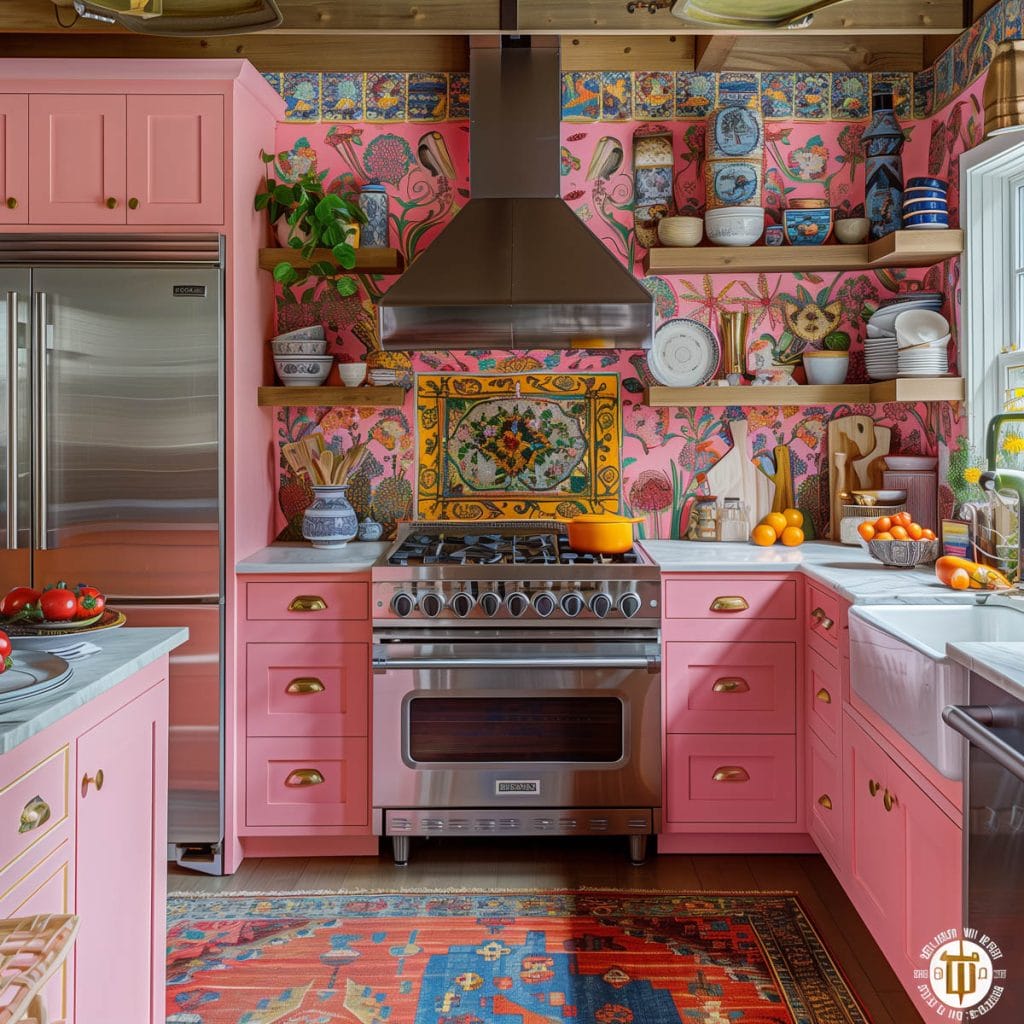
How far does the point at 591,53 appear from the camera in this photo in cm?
377

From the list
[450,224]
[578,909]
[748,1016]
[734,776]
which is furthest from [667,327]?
[748,1016]

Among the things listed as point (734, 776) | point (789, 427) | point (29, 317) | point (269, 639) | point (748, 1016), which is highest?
point (29, 317)

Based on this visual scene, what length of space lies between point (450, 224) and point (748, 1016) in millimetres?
2535

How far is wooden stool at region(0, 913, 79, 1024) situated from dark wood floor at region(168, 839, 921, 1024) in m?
1.92

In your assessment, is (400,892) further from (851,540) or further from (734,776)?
(851,540)

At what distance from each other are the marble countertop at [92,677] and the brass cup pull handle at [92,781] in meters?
0.14

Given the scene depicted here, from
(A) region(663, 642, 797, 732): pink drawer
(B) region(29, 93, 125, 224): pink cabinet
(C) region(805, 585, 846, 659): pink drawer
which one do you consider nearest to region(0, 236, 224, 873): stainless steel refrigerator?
(B) region(29, 93, 125, 224): pink cabinet

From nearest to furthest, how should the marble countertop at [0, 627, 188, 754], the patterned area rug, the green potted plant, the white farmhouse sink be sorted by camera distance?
the marble countertop at [0, 627, 188, 754] → the white farmhouse sink → the patterned area rug → the green potted plant

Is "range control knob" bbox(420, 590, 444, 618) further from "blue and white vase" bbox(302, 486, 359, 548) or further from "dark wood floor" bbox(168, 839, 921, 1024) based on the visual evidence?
"dark wood floor" bbox(168, 839, 921, 1024)

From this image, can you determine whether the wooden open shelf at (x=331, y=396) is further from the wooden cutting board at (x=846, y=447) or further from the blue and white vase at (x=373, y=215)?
the wooden cutting board at (x=846, y=447)

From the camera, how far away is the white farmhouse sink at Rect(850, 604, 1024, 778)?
1.89 m

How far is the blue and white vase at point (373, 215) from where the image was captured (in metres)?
3.69

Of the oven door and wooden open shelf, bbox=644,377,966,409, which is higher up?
wooden open shelf, bbox=644,377,966,409

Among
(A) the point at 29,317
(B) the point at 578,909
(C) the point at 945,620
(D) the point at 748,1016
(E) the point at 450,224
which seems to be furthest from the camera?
(E) the point at 450,224
